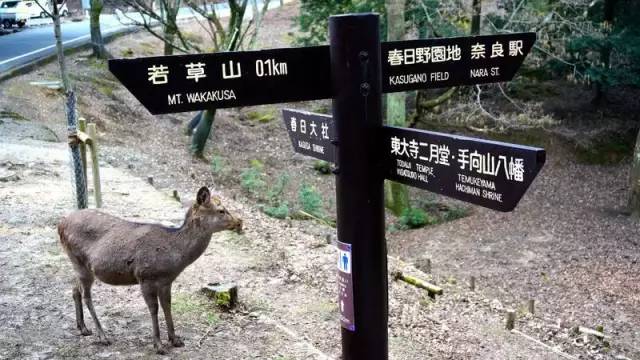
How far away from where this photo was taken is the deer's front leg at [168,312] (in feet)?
19.7

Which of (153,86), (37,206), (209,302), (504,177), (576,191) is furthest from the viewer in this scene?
(576,191)

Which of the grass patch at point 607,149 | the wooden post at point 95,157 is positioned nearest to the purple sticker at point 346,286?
the wooden post at point 95,157

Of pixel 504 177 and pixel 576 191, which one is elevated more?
pixel 504 177

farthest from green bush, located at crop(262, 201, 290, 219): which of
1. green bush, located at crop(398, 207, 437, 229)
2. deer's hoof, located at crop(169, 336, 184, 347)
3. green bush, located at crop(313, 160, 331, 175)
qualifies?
deer's hoof, located at crop(169, 336, 184, 347)

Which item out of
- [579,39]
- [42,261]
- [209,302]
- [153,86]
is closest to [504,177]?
[153,86]

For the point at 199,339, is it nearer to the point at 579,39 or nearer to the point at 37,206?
the point at 37,206

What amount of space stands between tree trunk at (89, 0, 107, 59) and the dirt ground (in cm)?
356

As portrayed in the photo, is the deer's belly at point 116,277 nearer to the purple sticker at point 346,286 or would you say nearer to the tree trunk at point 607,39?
the purple sticker at point 346,286

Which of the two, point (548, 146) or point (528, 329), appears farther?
point (548, 146)

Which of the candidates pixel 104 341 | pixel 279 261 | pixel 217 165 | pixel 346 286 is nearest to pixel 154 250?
pixel 104 341

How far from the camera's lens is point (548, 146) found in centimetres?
2089

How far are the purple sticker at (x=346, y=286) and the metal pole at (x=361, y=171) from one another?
0.08 feet

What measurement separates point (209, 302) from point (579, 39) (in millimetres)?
14956

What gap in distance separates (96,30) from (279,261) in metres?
18.6
